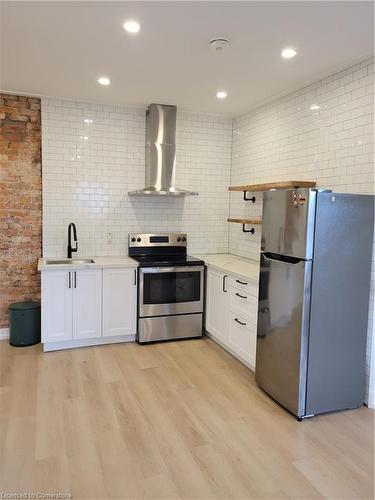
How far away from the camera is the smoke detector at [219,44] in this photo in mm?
2692

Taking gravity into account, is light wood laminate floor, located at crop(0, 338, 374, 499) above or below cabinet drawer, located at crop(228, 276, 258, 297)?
below

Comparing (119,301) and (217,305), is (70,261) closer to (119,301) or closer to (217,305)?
(119,301)

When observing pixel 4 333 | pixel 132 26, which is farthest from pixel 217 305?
pixel 132 26

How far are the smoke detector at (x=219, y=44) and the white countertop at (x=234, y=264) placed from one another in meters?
1.85

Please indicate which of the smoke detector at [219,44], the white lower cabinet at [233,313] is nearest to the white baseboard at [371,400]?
the white lower cabinet at [233,313]

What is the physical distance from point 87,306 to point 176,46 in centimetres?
260

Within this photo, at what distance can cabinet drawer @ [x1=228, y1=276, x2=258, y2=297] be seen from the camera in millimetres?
3414

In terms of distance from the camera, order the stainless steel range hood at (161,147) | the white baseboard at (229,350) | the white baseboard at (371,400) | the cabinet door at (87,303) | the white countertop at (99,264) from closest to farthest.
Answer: the white baseboard at (371,400) < the white baseboard at (229,350) < the white countertop at (99,264) < the cabinet door at (87,303) < the stainless steel range hood at (161,147)

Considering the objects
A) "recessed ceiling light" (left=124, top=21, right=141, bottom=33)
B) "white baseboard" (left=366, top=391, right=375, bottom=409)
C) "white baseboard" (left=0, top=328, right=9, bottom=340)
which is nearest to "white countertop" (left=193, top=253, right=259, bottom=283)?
"white baseboard" (left=366, top=391, right=375, bottom=409)

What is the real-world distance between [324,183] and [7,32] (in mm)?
2738

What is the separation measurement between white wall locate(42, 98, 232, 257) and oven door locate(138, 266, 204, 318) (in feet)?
2.35

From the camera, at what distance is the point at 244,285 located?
359 cm

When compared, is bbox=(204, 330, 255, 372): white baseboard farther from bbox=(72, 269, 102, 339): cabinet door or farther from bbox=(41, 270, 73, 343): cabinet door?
bbox=(41, 270, 73, 343): cabinet door

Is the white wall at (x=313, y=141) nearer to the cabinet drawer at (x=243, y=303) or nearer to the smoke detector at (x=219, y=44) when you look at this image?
the cabinet drawer at (x=243, y=303)
